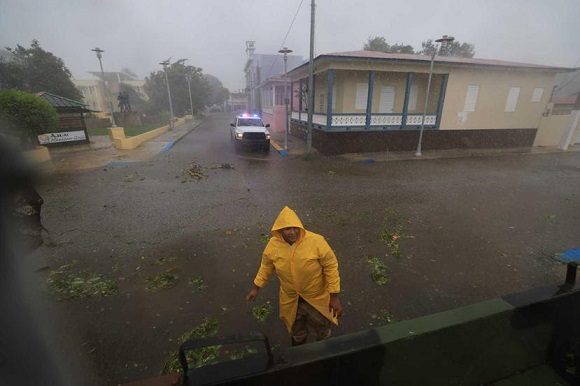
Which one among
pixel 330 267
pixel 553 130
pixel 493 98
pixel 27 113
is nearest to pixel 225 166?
pixel 27 113

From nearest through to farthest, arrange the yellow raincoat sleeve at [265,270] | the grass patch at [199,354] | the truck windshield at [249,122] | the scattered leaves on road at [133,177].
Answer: the yellow raincoat sleeve at [265,270], the grass patch at [199,354], the scattered leaves on road at [133,177], the truck windshield at [249,122]

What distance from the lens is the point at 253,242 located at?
18.7 feet

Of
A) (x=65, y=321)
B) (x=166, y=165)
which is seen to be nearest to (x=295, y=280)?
(x=65, y=321)

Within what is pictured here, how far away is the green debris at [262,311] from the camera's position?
12.1 ft

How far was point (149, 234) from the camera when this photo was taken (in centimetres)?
608

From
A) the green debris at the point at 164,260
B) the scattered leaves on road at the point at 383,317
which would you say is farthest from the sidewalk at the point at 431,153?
the scattered leaves on road at the point at 383,317

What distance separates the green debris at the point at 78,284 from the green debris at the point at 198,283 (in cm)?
111

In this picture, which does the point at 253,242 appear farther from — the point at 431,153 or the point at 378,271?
the point at 431,153

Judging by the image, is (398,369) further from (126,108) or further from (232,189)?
(126,108)

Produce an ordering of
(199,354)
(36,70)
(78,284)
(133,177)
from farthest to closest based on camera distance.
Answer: (36,70) < (133,177) < (78,284) < (199,354)

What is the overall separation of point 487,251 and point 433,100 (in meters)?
13.5

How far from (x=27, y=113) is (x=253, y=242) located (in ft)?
44.0

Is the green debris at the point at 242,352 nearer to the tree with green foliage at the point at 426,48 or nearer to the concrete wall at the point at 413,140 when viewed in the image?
the concrete wall at the point at 413,140

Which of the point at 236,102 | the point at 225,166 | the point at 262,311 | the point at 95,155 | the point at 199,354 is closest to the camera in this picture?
the point at 199,354
